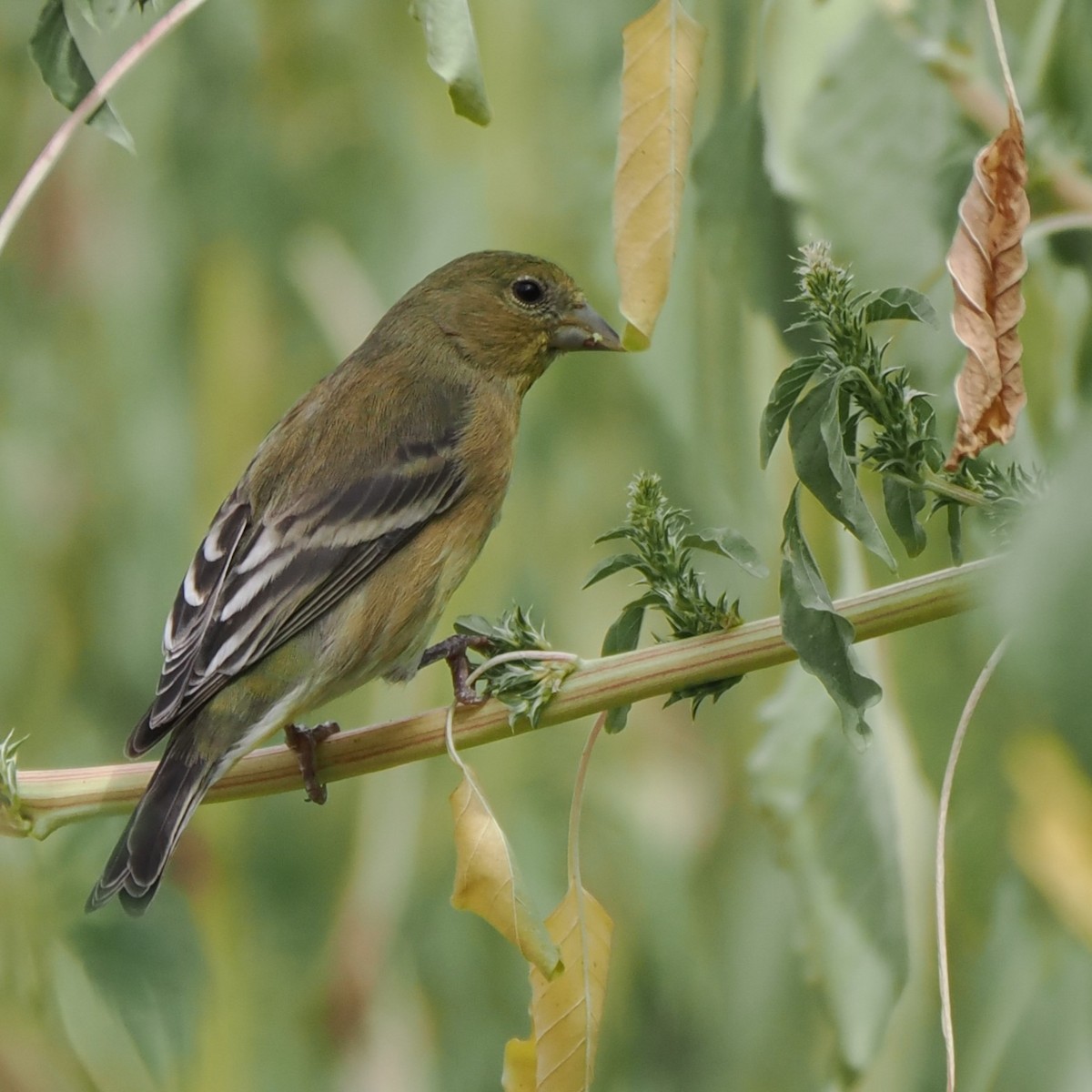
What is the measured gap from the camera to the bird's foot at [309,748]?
57.2 inches

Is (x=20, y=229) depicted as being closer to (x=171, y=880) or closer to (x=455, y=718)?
(x=171, y=880)

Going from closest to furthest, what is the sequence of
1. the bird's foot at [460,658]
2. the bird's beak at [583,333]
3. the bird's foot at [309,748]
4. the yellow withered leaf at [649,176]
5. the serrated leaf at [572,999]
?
the yellow withered leaf at [649,176], the serrated leaf at [572,999], the bird's foot at [460,658], the bird's foot at [309,748], the bird's beak at [583,333]

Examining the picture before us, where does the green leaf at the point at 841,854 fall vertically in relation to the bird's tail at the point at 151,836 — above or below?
below

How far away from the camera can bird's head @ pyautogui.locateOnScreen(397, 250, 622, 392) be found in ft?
6.95

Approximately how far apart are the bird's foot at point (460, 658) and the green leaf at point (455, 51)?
52 cm

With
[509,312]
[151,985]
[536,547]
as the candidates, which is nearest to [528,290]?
[509,312]

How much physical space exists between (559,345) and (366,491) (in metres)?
→ 0.45

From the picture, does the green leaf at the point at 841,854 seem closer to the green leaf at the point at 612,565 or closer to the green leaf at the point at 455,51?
the green leaf at the point at 612,565

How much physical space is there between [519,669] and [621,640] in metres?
0.09

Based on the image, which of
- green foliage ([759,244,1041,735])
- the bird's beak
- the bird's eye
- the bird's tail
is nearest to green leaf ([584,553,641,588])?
green foliage ([759,244,1041,735])

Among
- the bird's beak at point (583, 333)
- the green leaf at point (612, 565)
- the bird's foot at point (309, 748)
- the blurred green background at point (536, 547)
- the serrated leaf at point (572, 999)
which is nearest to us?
the serrated leaf at point (572, 999)

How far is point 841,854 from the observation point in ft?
4.94

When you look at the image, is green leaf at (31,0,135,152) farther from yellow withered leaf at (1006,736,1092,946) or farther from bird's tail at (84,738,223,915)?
yellow withered leaf at (1006,736,1092,946)

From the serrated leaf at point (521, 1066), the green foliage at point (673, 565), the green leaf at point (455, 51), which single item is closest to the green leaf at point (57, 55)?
the green leaf at point (455, 51)
